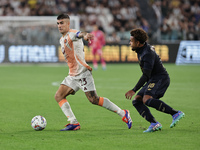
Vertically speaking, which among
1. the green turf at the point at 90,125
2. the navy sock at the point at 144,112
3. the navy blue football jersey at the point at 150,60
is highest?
the navy blue football jersey at the point at 150,60

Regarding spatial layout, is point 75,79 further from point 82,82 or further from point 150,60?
point 150,60

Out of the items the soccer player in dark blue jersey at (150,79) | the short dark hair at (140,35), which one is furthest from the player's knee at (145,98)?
the short dark hair at (140,35)

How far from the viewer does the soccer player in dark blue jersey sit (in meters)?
6.83

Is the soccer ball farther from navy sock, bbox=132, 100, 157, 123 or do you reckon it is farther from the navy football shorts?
the navy football shorts

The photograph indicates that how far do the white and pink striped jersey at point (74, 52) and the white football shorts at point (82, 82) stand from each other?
2.9 inches

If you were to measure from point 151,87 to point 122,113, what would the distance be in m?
0.71

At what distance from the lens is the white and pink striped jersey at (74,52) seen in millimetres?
7355

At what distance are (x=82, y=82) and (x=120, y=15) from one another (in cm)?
2259

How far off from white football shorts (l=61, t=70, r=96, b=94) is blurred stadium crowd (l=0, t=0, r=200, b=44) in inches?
776

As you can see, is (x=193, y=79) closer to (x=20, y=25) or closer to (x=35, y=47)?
(x=35, y=47)

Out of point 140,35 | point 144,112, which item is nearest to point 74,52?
point 140,35

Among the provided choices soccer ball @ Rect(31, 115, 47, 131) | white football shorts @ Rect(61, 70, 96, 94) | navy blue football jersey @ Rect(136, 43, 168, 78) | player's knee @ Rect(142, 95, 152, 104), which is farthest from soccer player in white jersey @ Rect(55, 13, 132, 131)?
navy blue football jersey @ Rect(136, 43, 168, 78)

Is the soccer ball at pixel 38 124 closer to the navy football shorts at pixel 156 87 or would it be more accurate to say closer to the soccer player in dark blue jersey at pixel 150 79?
the soccer player in dark blue jersey at pixel 150 79

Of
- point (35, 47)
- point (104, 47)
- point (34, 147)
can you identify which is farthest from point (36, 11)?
point (34, 147)
